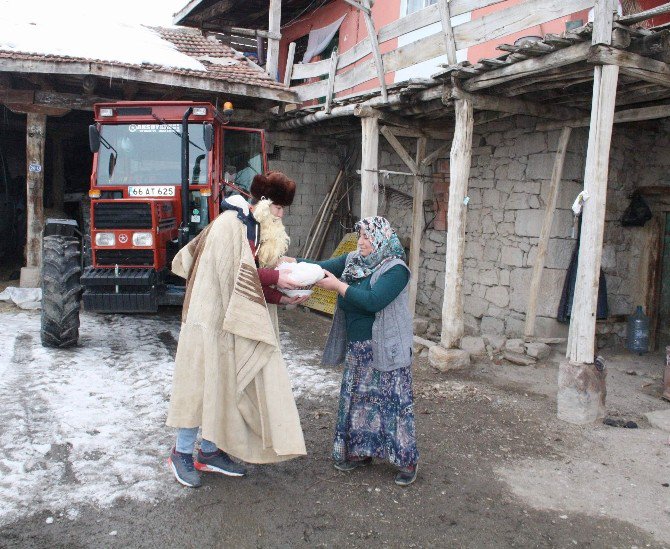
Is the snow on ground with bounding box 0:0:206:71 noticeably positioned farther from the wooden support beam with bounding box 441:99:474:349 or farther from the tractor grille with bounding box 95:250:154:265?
the wooden support beam with bounding box 441:99:474:349

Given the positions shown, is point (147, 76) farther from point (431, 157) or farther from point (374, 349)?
point (374, 349)

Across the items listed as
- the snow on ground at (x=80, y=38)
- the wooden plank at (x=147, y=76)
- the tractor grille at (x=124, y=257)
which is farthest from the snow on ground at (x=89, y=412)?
the snow on ground at (x=80, y=38)

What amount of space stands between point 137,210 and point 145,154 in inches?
33.8

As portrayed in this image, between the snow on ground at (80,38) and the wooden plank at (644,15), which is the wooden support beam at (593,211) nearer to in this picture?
the wooden plank at (644,15)

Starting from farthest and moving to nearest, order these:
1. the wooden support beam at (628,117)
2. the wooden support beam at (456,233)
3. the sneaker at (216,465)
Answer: the wooden support beam at (456,233), the wooden support beam at (628,117), the sneaker at (216,465)

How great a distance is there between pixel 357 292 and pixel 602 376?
8.98 ft

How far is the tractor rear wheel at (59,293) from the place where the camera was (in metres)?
6.13

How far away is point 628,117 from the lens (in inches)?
248

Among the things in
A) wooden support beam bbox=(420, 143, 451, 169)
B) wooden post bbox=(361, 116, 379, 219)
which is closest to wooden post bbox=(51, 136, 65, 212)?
wooden post bbox=(361, 116, 379, 219)

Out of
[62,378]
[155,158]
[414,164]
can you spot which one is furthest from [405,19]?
[62,378]

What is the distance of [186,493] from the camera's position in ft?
11.2

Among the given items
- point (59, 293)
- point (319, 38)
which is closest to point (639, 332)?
point (59, 293)

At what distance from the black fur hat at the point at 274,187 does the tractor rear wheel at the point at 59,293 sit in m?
3.65

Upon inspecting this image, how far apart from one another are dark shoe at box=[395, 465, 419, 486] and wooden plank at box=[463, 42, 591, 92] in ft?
11.3
